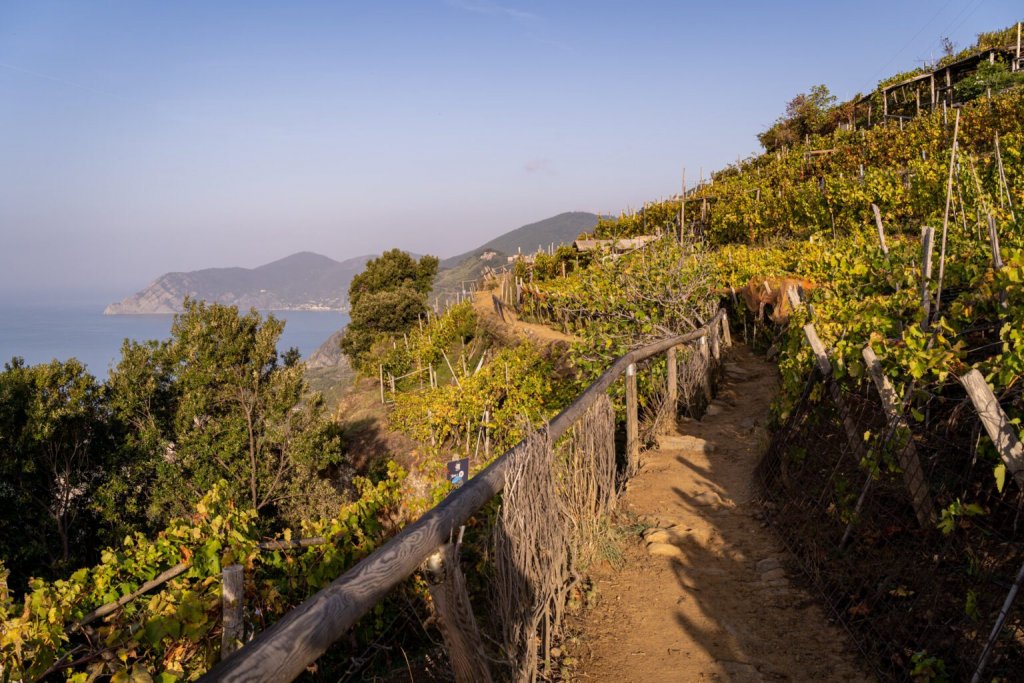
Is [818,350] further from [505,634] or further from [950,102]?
[950,102]

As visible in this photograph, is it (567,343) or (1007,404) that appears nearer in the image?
(1007,404)

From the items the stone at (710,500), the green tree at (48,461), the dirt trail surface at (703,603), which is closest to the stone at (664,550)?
the dirt trail surface at (703,603)

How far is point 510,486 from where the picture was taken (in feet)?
9.37

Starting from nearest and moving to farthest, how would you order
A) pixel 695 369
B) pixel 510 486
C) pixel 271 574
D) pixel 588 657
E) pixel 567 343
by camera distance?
pixel 510 486 → pixel 588 657 → pixel 271 574 → pixel 695 369 → pixel 567 343

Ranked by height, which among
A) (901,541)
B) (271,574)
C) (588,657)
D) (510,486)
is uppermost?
(510,486)

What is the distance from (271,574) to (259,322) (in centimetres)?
2131

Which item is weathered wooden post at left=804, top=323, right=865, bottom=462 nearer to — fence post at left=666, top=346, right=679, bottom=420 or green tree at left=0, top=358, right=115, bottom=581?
fence post at left=666, top=346, right=679, bottom=420

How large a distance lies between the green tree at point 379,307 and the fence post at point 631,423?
32.2m

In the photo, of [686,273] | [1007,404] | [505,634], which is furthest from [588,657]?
[686,273]

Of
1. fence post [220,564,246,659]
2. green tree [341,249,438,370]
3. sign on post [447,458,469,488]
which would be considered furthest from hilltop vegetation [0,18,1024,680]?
green tree [341,249,438,370]

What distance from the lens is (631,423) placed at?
242 inches

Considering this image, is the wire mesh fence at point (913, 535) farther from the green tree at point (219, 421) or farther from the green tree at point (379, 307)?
the green tree at point (379, 307)

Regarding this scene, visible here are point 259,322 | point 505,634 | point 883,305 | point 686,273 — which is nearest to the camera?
point 505,634

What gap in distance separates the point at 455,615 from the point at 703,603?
2.05m
